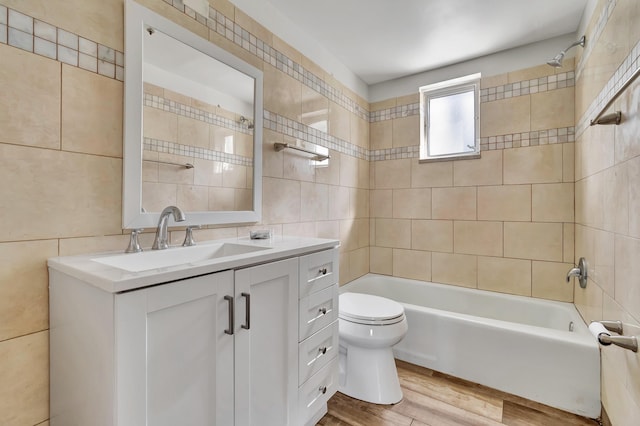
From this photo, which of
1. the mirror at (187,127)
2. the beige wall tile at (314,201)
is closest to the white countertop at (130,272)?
the mirror at (187,127)

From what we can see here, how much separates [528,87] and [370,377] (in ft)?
8.04

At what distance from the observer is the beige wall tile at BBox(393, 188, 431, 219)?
8.99 feet

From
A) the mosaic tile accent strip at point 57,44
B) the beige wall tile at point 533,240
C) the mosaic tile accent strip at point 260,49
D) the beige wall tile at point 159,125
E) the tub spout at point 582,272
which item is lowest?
the tub spout at point 582,272

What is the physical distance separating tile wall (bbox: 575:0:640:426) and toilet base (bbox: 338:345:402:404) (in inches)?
39.3

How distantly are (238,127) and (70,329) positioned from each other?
116cm

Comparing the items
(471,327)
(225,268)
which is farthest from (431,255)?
(225,268)

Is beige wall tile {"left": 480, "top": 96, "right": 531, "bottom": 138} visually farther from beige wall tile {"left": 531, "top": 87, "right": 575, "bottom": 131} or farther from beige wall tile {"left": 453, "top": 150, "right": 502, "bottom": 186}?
beige wall tile {"left": 453, "top": 150, "right": 502, "bottom": 186}

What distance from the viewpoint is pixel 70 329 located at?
896 millimetres

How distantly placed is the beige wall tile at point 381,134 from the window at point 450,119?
315 mm

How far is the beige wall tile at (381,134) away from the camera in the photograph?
9.66 ft

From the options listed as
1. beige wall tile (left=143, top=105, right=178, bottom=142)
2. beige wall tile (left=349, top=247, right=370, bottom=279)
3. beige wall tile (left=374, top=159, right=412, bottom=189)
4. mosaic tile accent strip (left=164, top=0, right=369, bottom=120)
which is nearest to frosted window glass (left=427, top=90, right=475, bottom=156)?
beige wall tile (left=374, top=159, right=412, bottom=189)

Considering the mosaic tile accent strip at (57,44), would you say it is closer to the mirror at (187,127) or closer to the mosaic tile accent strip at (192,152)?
the mirror at (187,127)

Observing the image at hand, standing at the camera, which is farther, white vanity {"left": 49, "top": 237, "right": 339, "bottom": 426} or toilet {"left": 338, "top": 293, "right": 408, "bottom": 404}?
toilet {"left": 338, "top": 293, "right": 408, "bottom": 404}

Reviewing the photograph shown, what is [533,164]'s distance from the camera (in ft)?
7.50
